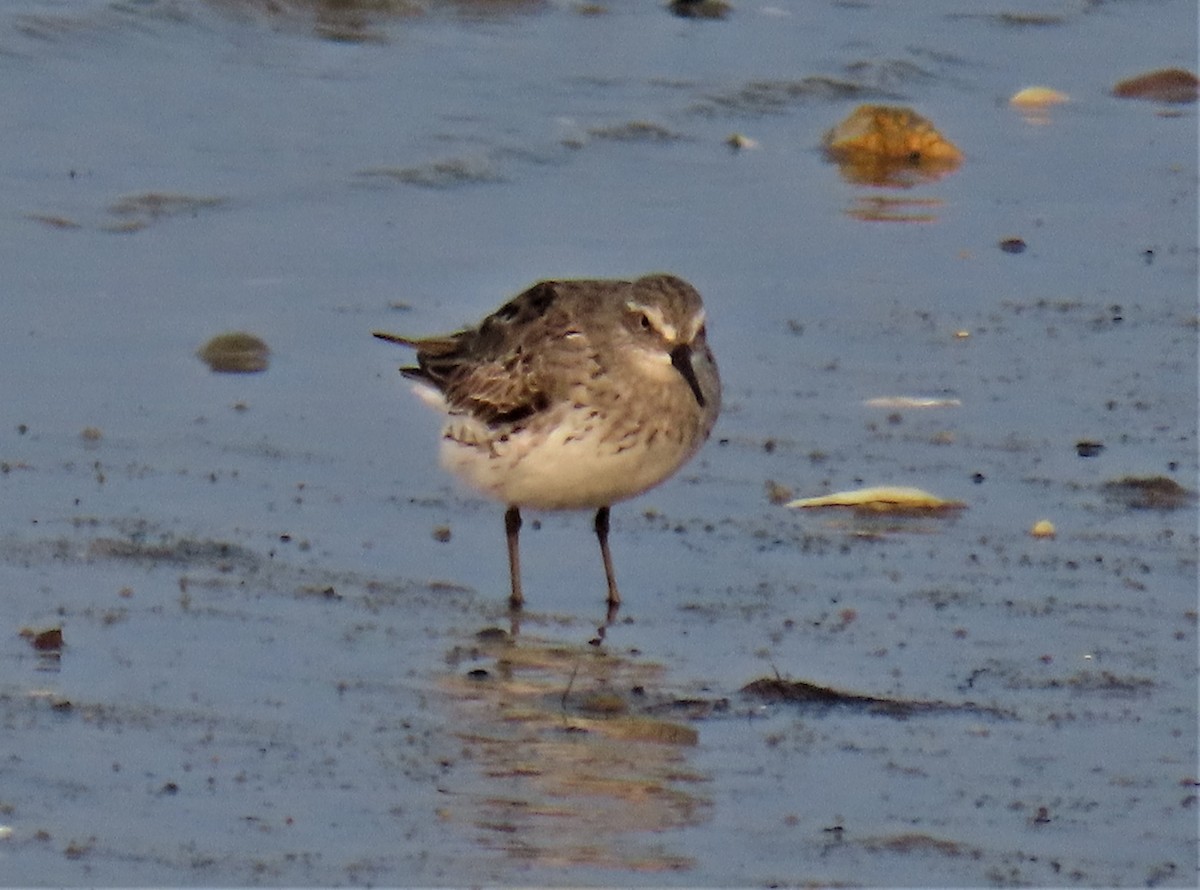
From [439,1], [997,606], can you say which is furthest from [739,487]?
[439,1]

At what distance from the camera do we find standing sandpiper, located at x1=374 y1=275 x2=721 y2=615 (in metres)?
6.88

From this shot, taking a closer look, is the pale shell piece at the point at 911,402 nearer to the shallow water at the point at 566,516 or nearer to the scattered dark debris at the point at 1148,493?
the shallow water at the point at 566,516

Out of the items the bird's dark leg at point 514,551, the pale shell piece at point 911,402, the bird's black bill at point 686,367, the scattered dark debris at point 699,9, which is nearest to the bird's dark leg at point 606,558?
the bird's dark leg at point 514,551

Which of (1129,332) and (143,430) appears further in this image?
(1129,332)

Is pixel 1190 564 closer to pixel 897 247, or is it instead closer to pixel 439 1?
pixel 897 247

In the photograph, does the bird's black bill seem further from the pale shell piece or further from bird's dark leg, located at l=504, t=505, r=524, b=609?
the pale shell piece

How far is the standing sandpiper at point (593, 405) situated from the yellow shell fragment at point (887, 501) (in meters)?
0.47

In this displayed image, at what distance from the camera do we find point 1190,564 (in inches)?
266

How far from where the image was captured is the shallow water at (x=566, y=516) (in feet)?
16.5

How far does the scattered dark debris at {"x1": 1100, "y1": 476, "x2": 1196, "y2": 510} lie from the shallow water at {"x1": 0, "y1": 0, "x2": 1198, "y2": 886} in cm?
5

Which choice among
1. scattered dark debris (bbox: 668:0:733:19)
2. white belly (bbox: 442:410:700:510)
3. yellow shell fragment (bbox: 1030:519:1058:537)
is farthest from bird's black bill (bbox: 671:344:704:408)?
scattered dark debris (bbox: 668:0:733:19)

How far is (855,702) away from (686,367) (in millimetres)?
1479

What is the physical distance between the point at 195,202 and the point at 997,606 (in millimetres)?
4812

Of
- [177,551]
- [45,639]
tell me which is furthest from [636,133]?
[45,639]
